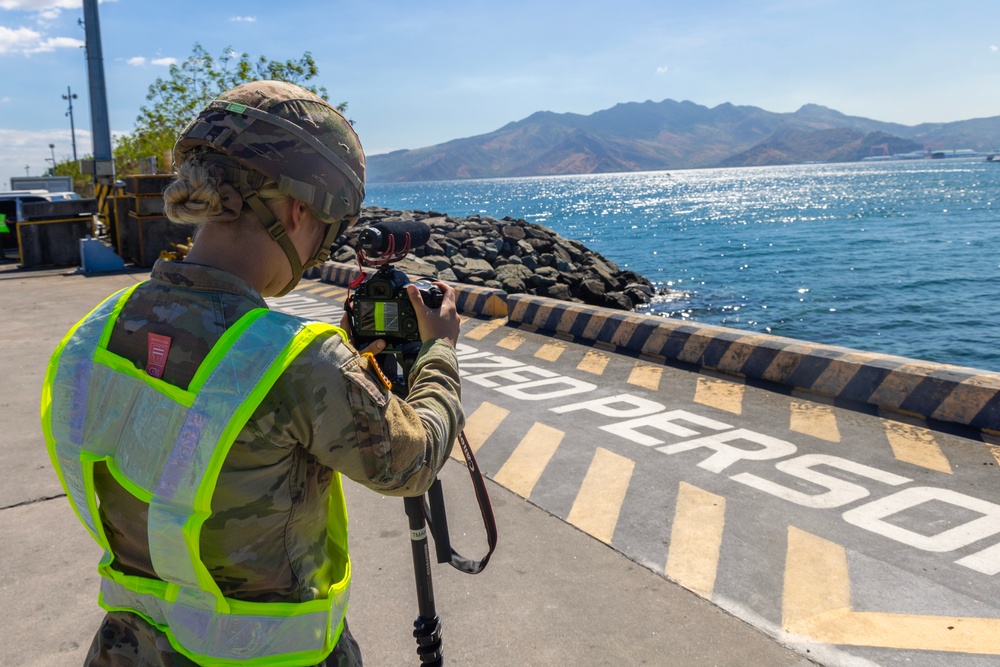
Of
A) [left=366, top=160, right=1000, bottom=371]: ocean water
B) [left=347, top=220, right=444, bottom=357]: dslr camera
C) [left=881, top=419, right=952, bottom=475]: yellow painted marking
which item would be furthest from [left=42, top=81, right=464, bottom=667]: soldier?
[left=366, top=160, right=1000, bottom=371]: ocean water

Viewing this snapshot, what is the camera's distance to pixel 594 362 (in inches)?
309

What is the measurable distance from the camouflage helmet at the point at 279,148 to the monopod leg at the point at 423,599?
38.7 inches

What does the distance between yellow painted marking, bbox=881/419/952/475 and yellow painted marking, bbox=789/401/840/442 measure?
1.15 ft

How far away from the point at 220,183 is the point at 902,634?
310cm

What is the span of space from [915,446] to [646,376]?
2530mm

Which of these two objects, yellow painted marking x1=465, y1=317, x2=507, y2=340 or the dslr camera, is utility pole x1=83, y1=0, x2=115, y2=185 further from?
the dslr camera

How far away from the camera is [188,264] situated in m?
1.48

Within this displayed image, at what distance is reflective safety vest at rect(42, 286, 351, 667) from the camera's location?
4.43ft

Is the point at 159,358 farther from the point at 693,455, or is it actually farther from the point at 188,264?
the point at 693,455

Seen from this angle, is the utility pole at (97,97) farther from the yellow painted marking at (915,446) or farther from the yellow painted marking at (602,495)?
the yellow painted marking at (915,446)

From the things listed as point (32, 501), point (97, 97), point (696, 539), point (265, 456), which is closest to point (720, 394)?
point (696, 539)

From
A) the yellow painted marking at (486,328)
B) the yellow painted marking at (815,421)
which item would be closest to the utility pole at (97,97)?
the yellow painted marking at (486,328)

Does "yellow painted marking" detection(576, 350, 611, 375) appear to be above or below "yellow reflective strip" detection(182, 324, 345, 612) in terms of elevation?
below

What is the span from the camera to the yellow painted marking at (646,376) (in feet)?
22.7
